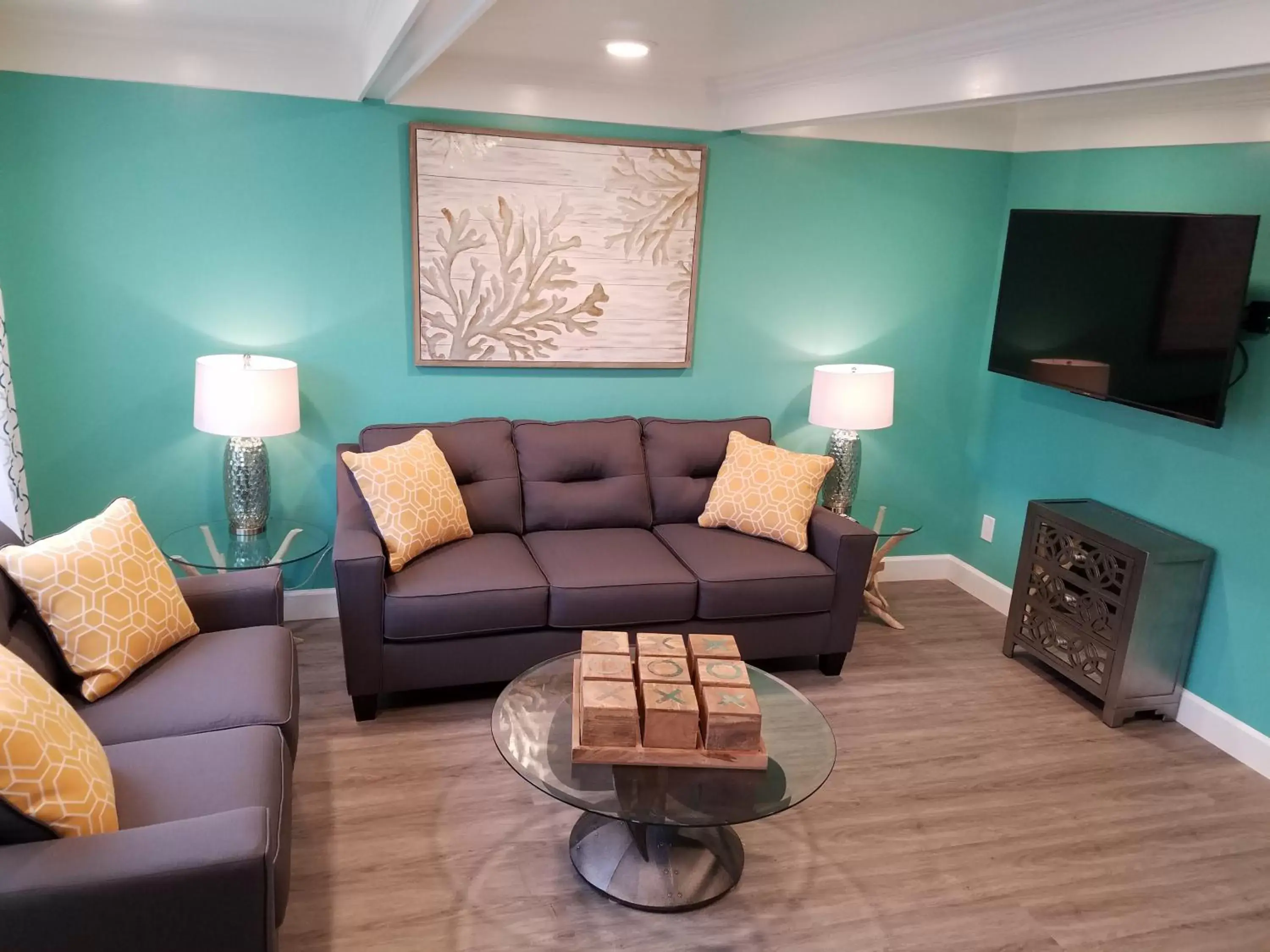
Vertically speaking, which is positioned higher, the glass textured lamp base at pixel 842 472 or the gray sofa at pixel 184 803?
the glass textured lamp base at pixel 842 472

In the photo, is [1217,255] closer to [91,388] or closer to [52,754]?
[52,754]

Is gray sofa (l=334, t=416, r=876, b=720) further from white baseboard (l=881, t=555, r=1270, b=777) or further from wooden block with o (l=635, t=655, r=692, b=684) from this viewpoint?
white baseboard (l=881, t=555, r=1270, b=777)

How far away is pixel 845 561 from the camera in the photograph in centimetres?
347

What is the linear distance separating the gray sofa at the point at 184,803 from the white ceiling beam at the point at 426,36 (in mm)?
1589

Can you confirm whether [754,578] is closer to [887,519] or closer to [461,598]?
[887,519]

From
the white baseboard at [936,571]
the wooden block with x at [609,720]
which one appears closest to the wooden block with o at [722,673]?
the wooden block with x at [609,720]

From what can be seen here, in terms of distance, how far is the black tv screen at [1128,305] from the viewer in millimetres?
2969

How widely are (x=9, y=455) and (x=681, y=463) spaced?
2507 mm

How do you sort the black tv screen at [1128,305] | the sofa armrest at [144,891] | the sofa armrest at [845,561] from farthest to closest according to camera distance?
the sofa armrest at [845,561]
the black tv screen at [1128,305]
the sofa armrest at [144,891]

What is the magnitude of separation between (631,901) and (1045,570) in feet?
7.35

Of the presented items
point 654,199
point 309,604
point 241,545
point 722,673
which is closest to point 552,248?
point 654,199

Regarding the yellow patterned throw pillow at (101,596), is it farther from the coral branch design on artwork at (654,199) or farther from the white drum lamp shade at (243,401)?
the coral branch design on artwork at (654,199)

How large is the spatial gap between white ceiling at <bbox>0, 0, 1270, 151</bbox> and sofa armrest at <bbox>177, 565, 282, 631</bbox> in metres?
1.59

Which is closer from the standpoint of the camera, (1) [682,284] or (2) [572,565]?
(2) [572,565]
